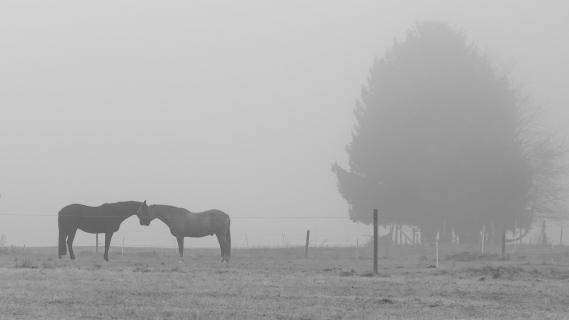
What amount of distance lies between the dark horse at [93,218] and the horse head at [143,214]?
46mm

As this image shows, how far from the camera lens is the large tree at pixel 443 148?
55.2 metres

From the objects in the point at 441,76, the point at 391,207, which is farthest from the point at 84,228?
→ the point at 441,76

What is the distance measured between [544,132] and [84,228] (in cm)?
3487

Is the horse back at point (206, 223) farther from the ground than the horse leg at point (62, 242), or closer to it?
→ farther from the ground

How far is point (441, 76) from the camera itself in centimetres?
5819

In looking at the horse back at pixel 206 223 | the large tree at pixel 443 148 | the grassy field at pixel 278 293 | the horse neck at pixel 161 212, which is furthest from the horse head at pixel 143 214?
the large tree at pixel 443 148

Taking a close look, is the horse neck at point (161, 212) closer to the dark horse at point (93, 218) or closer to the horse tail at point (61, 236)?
the dark horse at point (93, 218)

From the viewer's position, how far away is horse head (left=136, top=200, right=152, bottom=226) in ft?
116

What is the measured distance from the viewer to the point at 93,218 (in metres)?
34.6

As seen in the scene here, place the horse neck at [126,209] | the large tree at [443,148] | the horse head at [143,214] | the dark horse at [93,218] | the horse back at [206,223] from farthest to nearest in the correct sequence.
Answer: the large tree at [443,148], the horse back at [206,223], the horse head at [143,214], the horse neck at [126,209], the dark horse at [93,218]

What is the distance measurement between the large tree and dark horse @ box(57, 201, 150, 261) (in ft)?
78.3

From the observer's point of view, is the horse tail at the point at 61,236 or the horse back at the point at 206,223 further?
the horse back at the point at 206,223

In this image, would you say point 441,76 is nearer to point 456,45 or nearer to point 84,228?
point 456,45

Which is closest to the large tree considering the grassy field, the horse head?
the horse head
